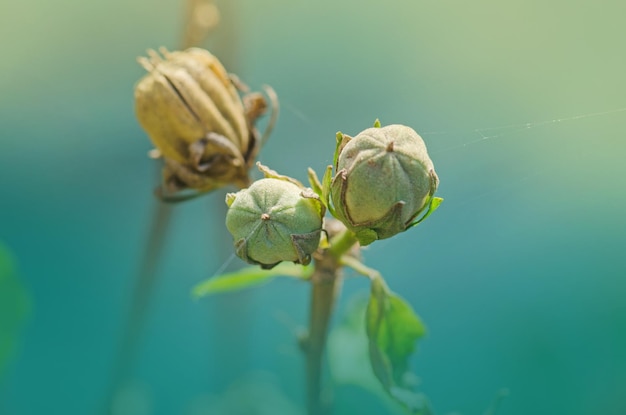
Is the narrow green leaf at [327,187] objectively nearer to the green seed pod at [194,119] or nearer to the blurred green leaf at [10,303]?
the green seed pod at [194,119]

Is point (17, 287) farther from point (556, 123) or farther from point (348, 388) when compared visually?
point (556, 123)

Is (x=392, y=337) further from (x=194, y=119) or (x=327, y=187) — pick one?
(x=194, y=119)

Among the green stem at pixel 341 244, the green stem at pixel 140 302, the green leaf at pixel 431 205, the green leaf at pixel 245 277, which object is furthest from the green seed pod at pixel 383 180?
the green stem at pixel 140 302

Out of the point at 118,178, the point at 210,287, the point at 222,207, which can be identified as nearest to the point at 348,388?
the point at 210,287

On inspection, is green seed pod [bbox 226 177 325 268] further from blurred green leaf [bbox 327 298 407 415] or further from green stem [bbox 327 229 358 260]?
blurred green leaf [bbox 327 298 407 415]

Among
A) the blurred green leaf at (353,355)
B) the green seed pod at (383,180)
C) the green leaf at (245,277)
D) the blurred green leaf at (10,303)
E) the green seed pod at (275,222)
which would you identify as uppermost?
the green seed pod at (383,180)

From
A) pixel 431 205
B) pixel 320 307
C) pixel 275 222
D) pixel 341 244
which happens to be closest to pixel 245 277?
pixel 320 307
